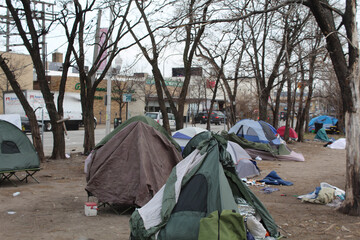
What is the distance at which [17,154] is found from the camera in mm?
9492

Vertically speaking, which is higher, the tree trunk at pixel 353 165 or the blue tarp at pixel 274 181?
the tree trunk at pixel 353 165

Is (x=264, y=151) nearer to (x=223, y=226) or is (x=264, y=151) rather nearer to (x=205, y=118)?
(x=223, y=226)

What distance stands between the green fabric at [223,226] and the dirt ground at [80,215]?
157cm

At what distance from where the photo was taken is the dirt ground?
6039mm

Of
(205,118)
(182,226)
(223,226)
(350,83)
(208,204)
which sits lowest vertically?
(205,118)

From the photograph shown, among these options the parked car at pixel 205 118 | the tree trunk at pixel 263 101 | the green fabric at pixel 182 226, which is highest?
the tree trunk at pixel 263 101

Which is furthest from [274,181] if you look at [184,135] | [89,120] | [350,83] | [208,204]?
[89,120]

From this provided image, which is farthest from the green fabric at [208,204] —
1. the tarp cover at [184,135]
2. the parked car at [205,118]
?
the parked car at [205,118]

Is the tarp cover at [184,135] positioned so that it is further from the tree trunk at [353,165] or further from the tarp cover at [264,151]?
the tree trunk at [353,165]

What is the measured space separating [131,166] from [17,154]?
369 centimetres

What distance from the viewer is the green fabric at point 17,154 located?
9172 mm

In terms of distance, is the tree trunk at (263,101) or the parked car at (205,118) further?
the parked car at (205,118)

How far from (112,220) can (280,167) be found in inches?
336

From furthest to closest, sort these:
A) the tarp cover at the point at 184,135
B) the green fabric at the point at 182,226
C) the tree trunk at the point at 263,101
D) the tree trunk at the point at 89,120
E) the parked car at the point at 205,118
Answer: the parked car at the point at 205,118 < the tree trunk at the point at 263,101 < the tree trunk at the point at 89,120 < the tarp cover at the point at 184,135 < the green fabric at the point at 182,226
